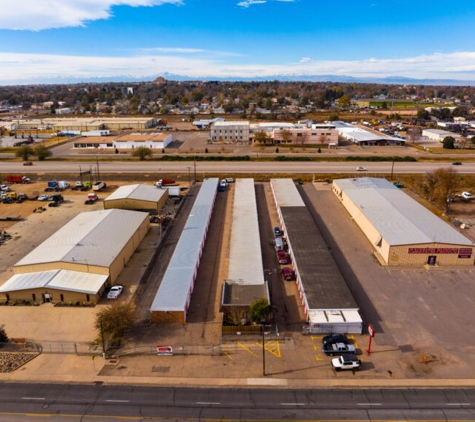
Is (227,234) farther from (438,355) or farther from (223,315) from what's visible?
(438,355)

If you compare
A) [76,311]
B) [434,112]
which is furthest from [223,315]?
[434,112]

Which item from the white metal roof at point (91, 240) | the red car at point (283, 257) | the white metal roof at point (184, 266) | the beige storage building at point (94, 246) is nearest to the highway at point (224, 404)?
the white metal roof at point (184, 266)

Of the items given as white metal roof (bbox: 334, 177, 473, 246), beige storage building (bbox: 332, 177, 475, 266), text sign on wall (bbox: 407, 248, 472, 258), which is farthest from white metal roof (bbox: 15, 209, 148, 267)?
text sign on wall (bbox: 407, 248, 472, 258)

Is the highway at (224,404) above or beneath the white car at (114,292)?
beneath

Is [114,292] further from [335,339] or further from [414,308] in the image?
[414,308]

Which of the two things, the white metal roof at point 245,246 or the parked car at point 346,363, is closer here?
the parked car at point 346,363

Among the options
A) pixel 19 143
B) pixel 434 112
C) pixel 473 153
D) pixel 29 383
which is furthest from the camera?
pixel 434 112

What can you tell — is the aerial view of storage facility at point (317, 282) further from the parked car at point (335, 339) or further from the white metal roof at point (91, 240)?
the white metal roof at point (91, 240)
